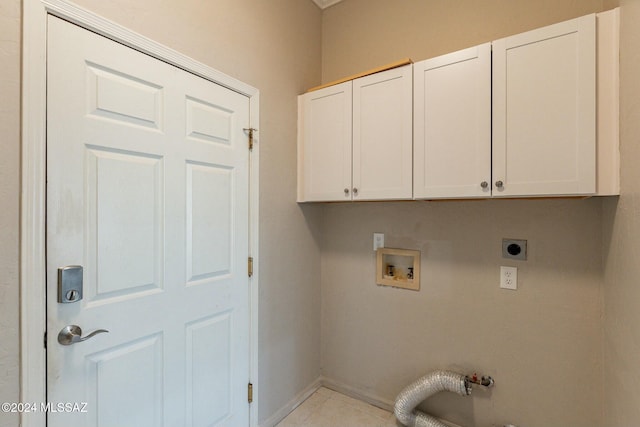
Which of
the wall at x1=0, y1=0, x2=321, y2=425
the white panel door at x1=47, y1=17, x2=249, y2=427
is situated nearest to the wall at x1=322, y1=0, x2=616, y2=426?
the wall at x1=0, y1=0, x2=321, y2=425

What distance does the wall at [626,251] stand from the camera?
1.07m

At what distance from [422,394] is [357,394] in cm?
58

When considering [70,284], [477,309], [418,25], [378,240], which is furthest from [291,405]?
[418,25]

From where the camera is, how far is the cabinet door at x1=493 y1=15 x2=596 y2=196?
49.7 inches

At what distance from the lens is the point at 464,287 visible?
185cm

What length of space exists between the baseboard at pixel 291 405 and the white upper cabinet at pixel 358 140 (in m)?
1.44

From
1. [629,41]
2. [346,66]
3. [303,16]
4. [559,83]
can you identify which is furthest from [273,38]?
[629,41]

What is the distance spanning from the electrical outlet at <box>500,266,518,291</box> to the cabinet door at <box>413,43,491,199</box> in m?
0.55

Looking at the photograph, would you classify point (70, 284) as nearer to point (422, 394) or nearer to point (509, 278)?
point (422, 394)

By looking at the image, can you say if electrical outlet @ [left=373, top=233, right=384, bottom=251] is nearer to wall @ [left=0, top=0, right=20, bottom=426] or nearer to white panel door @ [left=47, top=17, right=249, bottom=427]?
white panel door @ [left=47, top=17, right=249, bottom=427]

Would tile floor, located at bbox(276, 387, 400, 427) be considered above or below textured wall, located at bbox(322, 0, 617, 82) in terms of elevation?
below

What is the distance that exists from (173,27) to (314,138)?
3.26 feet

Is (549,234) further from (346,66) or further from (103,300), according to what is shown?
(103,300)

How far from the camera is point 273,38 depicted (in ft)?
6.32
